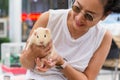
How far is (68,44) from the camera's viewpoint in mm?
1296

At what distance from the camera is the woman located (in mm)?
1154

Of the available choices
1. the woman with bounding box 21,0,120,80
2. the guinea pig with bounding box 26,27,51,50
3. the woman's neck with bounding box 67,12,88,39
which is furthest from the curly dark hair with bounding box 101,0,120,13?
the guinea pig with bounding box 26,27,51,50

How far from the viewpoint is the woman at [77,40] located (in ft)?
3.79

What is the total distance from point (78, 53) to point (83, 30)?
0.11 m

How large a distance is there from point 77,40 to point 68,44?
0.04 metres

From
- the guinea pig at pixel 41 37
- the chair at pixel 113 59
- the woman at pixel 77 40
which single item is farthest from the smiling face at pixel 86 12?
the chair at pixel 113 59

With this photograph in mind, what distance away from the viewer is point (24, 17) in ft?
14.9

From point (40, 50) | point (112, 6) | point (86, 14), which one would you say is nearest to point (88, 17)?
point (86, 14)

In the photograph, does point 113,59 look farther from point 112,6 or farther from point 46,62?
point 46,62

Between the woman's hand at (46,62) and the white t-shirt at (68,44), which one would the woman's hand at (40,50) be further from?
the white t-shirt at (68,44)

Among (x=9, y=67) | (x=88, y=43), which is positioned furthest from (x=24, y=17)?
(x=88, y=43)

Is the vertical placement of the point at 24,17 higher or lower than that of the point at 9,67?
higher

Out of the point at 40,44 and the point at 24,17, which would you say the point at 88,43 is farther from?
the point at 24,17

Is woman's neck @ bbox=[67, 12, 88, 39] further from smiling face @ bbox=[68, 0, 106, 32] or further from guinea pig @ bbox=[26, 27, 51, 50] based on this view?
guinea pig @ bbox=[26, 27, 51, 50]
